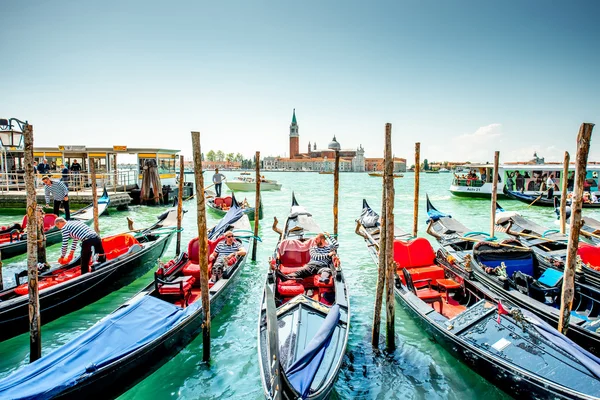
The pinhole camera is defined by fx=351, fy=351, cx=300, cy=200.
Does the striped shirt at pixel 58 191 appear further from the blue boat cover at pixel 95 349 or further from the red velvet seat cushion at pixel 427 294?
the red velvet seat cushion at pixel 427 294

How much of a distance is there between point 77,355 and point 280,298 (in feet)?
8.18

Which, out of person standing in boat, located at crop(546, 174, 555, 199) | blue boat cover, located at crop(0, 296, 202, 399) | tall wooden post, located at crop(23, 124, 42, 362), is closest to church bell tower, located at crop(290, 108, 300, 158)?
person standing in boat, located at crop(546, 174, 555, 199)

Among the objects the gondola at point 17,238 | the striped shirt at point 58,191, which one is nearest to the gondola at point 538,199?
the striped shirt at point 58,191

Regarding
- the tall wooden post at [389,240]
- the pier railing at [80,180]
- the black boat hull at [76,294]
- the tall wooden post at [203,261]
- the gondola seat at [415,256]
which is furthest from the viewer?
the pier railing at [80,180]

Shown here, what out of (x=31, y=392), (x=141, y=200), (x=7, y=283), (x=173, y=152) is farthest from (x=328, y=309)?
(x=173, y=152)

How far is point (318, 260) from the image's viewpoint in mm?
5668

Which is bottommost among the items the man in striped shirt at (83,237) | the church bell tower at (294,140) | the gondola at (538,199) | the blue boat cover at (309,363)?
the gondola at (538,199)

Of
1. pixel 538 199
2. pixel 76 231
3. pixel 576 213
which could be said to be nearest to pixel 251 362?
pixel 76 231

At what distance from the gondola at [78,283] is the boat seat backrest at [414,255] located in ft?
16.2

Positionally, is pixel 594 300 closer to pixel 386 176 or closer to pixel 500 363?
pixel 500 363

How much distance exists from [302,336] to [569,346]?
8.41 ft

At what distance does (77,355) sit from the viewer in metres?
3.08

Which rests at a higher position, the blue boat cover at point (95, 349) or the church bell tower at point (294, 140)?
the church bell tower at point (294, 140)

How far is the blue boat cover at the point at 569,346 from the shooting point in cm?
309
